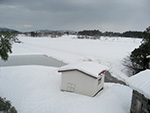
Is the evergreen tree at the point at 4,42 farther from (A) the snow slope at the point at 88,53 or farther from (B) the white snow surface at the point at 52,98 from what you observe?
(A) the snow slope at the point at 88,53

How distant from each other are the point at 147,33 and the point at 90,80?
12732 mm

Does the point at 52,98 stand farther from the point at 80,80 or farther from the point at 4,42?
the point at 4,42

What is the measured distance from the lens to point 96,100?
1066cm

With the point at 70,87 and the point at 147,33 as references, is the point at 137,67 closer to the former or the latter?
the point at 147,33

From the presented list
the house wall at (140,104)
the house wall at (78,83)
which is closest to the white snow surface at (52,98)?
the house wall at (78,83)

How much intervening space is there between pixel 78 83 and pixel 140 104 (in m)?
5.29

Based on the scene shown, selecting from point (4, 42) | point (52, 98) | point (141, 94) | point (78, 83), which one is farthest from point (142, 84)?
point (4, 42)

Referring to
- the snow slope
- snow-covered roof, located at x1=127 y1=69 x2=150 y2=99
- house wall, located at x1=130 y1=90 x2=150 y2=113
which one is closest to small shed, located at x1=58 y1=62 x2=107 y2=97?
snow-covered roof, located at x1=127 y1=69 x2=150 y2=99

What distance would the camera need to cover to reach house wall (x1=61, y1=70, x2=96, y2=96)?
11286 millimetres

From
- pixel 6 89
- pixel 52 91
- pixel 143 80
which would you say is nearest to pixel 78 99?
pixel 52 91

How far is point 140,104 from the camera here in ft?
25.5

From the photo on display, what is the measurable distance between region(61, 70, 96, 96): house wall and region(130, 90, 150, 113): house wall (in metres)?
3.66

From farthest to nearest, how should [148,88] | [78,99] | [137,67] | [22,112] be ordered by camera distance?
1. [137,67]
2. [78,99]
3. [22,112]
4. [148,88]

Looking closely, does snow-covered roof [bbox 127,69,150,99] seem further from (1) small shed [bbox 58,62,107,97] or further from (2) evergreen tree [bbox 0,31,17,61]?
(2) evergreen tree [bbox 0,31,17,61]
